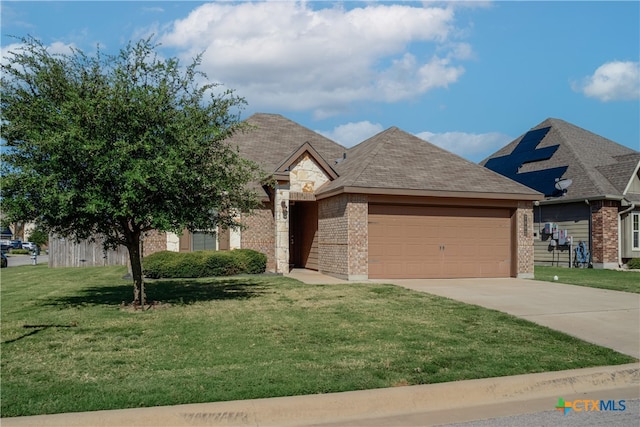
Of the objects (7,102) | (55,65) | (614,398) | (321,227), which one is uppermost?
(55,65)

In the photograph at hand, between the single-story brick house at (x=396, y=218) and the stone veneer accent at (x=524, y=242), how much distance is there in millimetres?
34

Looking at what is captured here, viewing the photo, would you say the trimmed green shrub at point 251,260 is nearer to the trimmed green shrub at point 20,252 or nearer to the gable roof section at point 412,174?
the gable roof section at point 412,174

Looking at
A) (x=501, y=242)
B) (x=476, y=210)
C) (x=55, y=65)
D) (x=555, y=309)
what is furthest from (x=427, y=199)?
(x=55, y=65)

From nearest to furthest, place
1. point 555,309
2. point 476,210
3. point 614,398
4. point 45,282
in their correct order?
point 614,398 → point 555,309 → point 45,282 → point 476,210

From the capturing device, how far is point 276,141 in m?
24.3

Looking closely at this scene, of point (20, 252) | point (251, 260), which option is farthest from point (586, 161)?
point (20, 252)

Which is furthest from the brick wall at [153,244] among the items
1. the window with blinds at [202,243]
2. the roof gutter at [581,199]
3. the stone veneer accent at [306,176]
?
the roof gutter at [581,199]

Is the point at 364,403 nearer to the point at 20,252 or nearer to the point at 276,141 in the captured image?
the point at 276,141

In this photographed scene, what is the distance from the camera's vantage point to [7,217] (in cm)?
1004

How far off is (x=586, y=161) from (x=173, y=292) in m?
21.3

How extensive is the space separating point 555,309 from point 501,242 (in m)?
7.88

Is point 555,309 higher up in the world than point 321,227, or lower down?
lower down

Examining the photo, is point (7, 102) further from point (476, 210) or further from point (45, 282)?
point (476, 210)

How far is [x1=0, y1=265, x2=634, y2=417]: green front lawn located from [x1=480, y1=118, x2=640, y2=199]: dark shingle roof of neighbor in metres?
15.9
